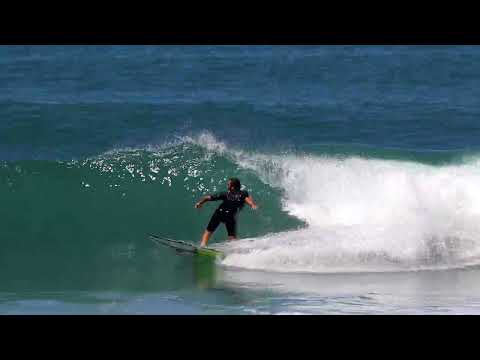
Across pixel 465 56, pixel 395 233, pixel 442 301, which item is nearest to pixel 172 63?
pixel 465 56

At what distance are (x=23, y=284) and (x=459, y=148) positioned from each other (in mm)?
12253

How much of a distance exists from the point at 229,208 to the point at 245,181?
139 inches

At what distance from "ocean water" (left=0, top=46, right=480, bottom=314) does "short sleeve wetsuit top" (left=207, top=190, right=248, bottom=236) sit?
1.38ft

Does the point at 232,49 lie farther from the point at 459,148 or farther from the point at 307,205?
the point at 307,205

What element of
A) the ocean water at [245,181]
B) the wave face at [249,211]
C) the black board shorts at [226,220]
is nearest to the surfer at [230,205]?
the black board shorts at [226,220]

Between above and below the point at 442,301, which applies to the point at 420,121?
above

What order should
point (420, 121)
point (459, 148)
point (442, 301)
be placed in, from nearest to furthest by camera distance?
point (442, 301) < point (459, 148) < point (420, 121)

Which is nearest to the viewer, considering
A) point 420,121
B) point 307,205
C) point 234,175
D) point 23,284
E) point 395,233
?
point 23,284

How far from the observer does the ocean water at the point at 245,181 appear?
11.3 metres

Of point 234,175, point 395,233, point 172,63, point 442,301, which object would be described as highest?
point 172,63

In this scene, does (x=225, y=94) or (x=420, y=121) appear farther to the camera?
(x=225, y=94)

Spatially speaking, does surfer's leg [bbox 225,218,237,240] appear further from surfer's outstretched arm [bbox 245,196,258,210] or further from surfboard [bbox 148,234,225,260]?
surfboard [bbox 148,234,225,260]

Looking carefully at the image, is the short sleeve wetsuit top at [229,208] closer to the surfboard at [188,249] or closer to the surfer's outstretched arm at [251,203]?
the surfer's outstretched arm at [251,203]

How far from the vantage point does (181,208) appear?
1508 cm
